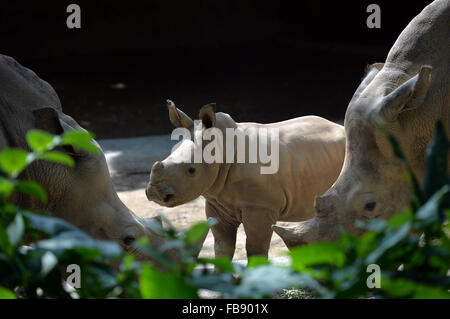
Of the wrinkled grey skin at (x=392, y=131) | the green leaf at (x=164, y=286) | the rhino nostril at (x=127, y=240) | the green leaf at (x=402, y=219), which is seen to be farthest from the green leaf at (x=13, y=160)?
the wrinkled grey skin at (x=392, y=131)

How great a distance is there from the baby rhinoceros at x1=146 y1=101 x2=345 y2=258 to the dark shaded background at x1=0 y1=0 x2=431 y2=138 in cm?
684

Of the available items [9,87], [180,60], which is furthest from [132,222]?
[180,60]

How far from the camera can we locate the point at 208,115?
16.0ft

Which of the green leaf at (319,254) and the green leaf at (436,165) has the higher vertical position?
the green leaf at (436,165)

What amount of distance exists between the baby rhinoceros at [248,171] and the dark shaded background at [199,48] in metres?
6.84

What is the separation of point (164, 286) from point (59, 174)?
2207 millimetres

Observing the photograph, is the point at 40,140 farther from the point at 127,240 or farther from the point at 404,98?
the point at 404,98

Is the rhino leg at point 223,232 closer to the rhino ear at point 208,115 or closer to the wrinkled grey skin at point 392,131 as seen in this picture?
the rhino ear at point 208,115

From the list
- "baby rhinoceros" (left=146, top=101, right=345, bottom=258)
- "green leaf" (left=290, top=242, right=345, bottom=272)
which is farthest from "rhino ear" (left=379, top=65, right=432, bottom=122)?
"green leaf" (left=290, top=242, right=345, bottom=272)

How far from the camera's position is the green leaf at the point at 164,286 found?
1378mm

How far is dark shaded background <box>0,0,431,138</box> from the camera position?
1290cm

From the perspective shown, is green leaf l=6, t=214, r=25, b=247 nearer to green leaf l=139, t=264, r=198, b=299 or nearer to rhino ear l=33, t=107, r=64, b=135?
green leaf l=139, t=264, r=198, b=299

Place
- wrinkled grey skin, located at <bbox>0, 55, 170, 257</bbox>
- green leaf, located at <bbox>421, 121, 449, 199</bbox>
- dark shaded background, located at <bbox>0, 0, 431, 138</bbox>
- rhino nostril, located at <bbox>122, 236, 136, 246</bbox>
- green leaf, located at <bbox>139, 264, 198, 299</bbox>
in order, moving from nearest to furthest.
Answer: green leaf, located at <bbox>139, 264, 198, 299</bbox> < green leaf, located at <bbox>421, 121, 449, 199</bbox> < wrinkled grey skin, located at <bbox>0, 55, 170, 257</bbox> < rhino nostril, located at <bbox>122, 236, 136, 246</bbox> < dark shaded background, located at <bbox>0, 0, 431, 138</bbox>
